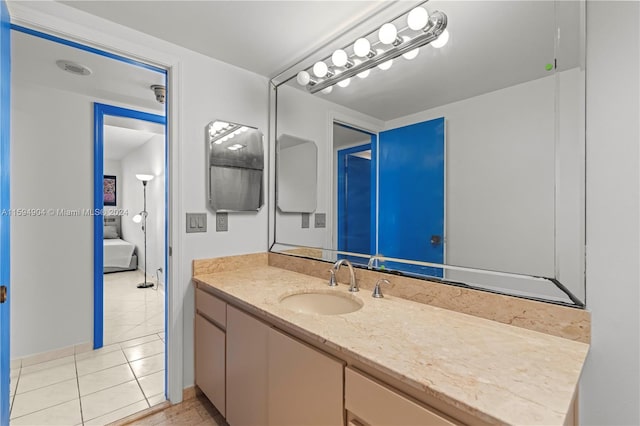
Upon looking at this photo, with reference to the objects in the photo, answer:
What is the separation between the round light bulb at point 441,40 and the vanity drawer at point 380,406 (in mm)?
1401

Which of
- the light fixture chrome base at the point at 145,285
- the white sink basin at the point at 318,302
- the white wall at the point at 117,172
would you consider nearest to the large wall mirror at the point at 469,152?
the white sink basin at the point at 318,302

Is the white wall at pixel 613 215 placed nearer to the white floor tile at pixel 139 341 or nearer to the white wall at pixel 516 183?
the white wall at pixel 516 183

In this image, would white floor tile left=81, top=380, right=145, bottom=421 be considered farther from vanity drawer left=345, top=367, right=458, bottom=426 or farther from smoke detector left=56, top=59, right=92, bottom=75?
smoke detector left=56, top=59, right=92, bottom=75

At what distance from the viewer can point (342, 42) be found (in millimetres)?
1718

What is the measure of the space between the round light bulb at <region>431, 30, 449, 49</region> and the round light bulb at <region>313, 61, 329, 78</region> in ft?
2.16

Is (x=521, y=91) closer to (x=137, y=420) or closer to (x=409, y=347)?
(x=409, y=347)

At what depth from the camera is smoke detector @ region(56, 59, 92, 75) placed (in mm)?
1972

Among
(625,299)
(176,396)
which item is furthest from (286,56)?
(176,396)

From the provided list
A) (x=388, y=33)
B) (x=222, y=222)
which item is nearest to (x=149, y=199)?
(x=222, y=222)

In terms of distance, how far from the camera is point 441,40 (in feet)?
4.38

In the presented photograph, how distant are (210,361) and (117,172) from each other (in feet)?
17.4

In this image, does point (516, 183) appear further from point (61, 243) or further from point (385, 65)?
point (61, 243)

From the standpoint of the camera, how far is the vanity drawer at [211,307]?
157 cm

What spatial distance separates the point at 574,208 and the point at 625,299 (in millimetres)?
290
